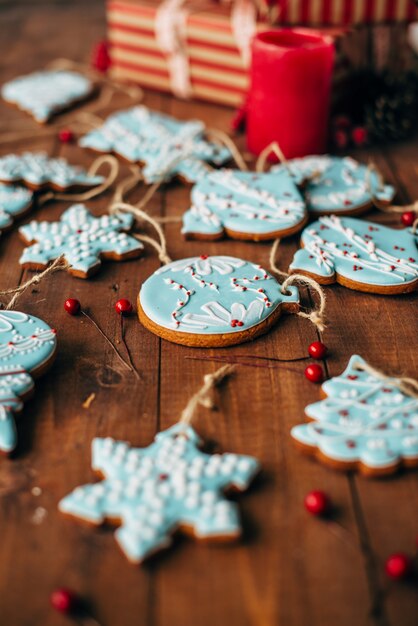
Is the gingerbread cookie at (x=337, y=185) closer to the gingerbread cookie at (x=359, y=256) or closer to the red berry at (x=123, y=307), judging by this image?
the gingerbread cookie at (x=359, y=256)

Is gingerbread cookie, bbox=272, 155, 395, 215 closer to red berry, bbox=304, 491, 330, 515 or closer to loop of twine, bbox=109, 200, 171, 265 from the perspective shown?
loop of twine, bbox=109, 200, 171, 265

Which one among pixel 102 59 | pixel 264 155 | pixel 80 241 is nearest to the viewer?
pixel 80 241

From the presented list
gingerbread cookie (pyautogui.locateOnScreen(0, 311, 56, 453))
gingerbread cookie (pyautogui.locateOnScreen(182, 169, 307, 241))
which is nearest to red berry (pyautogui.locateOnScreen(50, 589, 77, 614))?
gingerbread cookie (pyautogui.locateOnScreen(0, 311, 56, 453))

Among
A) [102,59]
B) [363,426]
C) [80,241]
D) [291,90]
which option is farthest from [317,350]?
[102,59]

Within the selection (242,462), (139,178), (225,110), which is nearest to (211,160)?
(139,178)

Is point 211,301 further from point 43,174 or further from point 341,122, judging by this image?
point 341,122

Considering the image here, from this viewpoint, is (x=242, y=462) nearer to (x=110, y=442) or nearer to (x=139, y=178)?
(x=110, y=442)
